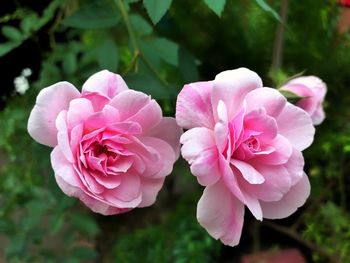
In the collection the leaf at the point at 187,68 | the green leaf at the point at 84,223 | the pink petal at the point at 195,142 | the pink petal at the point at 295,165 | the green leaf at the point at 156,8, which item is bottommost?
the green leaf at the point at 84,223

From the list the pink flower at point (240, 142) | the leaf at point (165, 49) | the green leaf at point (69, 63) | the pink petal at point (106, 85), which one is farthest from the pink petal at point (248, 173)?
the green leaf at point (69, 63)

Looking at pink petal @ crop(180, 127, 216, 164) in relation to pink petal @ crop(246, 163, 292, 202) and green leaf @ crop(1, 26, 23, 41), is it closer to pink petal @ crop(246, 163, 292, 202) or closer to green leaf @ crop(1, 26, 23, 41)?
pink petal @ crop(246, 163, 292, 202)

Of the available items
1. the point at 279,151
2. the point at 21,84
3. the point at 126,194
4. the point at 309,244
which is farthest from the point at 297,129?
the point at 21,84

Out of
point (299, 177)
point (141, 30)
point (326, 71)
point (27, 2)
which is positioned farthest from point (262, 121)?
point (27, 2)

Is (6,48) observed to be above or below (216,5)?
below

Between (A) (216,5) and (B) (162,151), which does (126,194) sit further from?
(A) (216,5)

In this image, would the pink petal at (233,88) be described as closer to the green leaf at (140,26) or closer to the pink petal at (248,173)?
the pink petal at (248,173)

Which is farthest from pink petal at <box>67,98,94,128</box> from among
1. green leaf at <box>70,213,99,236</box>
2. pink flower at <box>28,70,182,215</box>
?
green leaf at <box>70,213,99,236</box>
